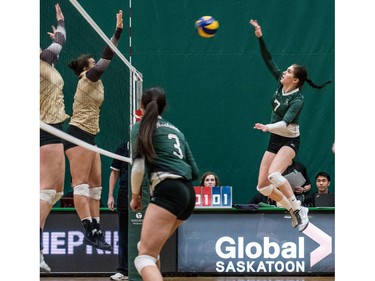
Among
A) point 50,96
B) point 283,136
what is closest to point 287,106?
point 283,136

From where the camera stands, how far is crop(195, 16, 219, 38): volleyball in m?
9.53

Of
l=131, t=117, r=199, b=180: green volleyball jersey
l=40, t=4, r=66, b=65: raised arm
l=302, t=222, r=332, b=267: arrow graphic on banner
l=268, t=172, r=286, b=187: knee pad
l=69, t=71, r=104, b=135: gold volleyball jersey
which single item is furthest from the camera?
l=268, t=172, r=286, b=187: knee pad

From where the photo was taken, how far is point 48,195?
279 inches

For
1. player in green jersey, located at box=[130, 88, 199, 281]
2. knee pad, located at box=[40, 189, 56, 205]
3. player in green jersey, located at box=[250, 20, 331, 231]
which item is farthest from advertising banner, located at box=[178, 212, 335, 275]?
player in green jersey, located at box=[130, 88, 199, 281]

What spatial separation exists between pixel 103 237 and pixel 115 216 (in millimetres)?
264

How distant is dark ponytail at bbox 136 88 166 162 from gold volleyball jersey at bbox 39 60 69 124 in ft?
2.89

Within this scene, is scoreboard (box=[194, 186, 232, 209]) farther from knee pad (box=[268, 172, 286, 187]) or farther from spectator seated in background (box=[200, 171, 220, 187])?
knee pad (box=[268, 172, 286, 187])

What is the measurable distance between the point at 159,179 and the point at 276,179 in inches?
134

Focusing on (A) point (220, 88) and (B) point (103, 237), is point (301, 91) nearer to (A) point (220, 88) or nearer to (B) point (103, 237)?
(A) point (220, 88)

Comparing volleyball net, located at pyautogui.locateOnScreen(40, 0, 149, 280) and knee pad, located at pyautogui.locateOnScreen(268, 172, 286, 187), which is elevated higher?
volleyball net, located at pyautogui.locateOnScreen(40, 0, 149, 280)

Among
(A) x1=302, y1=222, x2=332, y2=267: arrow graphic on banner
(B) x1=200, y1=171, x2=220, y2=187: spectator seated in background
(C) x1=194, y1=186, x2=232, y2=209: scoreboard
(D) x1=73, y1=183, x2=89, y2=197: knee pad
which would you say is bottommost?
(A) x1=302, y1=222, x2=332, y2=267: arrow graphic on banner

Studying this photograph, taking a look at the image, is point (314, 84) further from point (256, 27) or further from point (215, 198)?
point (215, 198)

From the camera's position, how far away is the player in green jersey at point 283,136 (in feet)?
30.0

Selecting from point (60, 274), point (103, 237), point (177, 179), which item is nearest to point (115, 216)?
point (103, 237)
